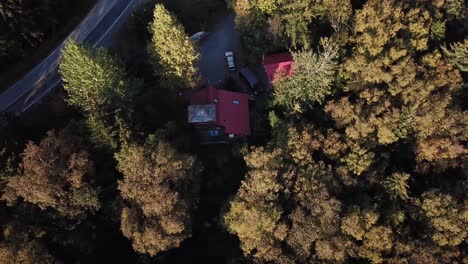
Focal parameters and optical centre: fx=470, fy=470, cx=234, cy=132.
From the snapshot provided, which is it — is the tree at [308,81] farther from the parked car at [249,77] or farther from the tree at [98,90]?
the tree at [98,90]

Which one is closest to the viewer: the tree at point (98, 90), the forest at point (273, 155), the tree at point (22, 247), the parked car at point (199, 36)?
the tree at point (22, 247)

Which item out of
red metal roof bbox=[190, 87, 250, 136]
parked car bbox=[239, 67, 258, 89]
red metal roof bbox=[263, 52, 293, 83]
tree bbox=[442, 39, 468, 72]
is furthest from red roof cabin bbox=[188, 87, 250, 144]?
tree bbox=[442, 39, 468, 72]

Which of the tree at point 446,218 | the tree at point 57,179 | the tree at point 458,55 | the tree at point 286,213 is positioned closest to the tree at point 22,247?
the tree at point 57,179

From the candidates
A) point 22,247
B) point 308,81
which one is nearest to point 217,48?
point 308,81

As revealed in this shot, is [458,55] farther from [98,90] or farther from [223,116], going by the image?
[98,90]

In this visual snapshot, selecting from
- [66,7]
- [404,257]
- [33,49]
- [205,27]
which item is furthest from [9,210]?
[404,257]

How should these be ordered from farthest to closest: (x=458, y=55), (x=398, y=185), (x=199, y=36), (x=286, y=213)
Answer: (x=199, y=36)
(x=458, y=55)
(x=398, y=185)
(x=286, y=213)
